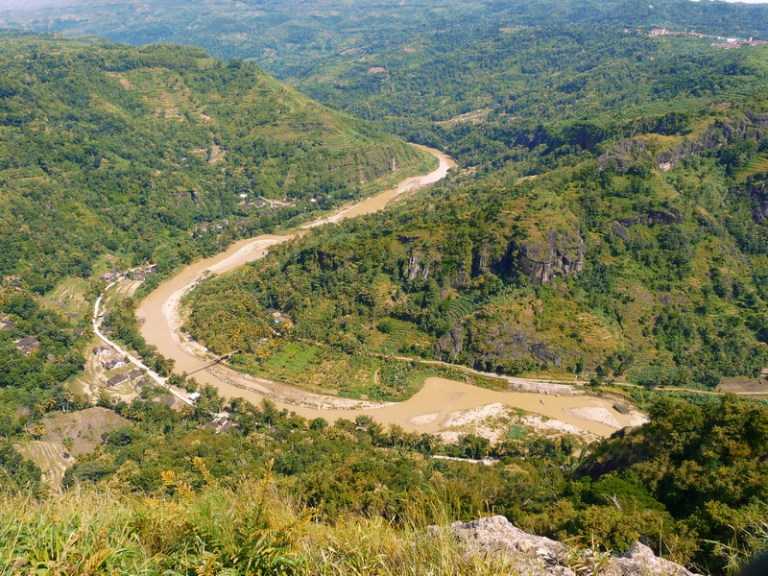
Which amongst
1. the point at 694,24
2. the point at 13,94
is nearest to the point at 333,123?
the point at 13,94

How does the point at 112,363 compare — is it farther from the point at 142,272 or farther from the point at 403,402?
the point at 403,402

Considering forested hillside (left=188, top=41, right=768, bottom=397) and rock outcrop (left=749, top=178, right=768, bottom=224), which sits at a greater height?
rock outcrop (left=749, top=178, right=768, bottom=224)

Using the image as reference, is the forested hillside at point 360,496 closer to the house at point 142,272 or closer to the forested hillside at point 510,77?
the house at point 142,272

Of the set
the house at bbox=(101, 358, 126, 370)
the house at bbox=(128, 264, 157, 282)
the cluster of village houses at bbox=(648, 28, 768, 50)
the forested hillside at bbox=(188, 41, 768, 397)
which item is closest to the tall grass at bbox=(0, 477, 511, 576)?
the forested hillside at bbox=(188, 41, 768, 397)

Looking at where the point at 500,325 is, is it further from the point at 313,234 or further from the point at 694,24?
the point at 694,24

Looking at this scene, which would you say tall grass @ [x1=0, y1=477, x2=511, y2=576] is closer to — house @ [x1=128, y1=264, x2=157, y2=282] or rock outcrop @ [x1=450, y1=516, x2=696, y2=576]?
rock outcrop @ [x1=450, y1=516, x2=696, y2=576]

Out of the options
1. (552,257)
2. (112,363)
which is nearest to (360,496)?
(552,257)
